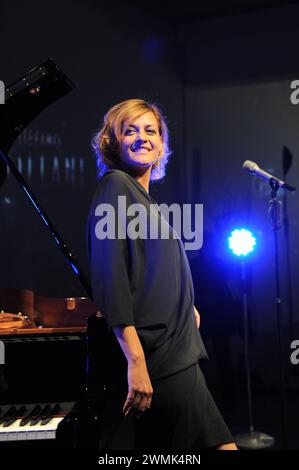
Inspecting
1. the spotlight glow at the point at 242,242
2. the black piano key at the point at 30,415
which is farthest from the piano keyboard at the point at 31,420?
the spotlight glow at the point at 242,242

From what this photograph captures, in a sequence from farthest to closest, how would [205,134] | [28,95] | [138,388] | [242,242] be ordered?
[205,134] → [242,242] → [28,95] → [138,388]

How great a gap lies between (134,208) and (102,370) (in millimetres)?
528

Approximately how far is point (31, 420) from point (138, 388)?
46cm

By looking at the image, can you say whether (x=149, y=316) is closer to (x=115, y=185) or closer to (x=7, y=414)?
(x=115, y=185)

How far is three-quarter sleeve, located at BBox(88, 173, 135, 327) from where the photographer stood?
133cm

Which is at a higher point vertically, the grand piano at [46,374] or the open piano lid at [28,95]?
the open piano lid at [28,95]

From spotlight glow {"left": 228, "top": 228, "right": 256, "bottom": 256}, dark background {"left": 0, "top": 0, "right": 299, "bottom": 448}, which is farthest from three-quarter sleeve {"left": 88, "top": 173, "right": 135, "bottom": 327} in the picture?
spotlight glow {"left": 228, "top": 228, "right": 256, "bottom": 256}

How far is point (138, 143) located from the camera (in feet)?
5.04

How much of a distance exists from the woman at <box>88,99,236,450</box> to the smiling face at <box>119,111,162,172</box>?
89mm

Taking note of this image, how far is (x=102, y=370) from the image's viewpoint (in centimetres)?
159

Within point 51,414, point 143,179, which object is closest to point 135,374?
point 51,414

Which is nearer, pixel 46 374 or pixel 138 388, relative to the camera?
pixel 138 388

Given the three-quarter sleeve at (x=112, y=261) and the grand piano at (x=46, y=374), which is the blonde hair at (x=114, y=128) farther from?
the grand piano at (x=46, y=374)

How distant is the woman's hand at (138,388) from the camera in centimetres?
131
